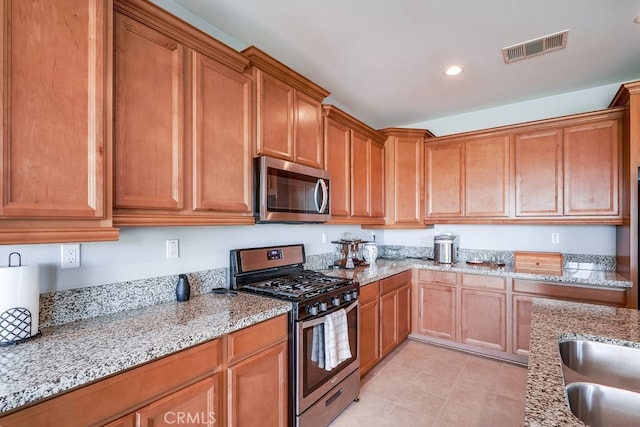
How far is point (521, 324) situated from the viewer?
9.63 ft

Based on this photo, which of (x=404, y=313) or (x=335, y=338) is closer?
(x=335, y=338)

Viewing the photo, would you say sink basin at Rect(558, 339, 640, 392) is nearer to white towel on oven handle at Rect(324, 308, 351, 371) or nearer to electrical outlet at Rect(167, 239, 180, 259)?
white towel on oven handle at Rect(324, 308, 351, 371)

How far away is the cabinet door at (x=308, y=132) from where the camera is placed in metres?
2.37

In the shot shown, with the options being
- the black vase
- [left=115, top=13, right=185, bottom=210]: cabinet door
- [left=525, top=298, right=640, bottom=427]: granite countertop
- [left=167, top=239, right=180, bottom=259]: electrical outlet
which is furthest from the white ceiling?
[left=525, top=298, right=640, bottom=427]: granite countertop

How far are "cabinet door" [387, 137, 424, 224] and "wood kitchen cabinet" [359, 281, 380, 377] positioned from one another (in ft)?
4.03

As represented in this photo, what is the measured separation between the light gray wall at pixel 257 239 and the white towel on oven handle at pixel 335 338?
2.77ft

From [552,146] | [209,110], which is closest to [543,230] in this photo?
[552,146]

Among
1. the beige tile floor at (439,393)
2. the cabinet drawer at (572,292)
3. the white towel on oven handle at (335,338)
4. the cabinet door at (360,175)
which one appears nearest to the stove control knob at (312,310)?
the white towel on oven handle at (335,338)

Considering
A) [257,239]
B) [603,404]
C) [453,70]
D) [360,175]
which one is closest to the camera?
[603,404]

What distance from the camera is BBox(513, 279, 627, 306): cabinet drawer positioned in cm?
253

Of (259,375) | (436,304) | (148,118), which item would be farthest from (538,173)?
(148,118)

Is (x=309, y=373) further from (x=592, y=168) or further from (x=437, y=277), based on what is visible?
(x=592, y=168)

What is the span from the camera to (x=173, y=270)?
1882mm

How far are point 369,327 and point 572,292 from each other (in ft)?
5.95
